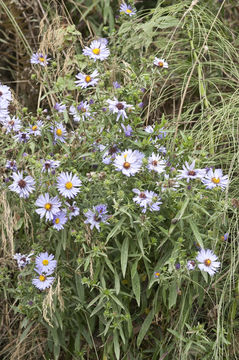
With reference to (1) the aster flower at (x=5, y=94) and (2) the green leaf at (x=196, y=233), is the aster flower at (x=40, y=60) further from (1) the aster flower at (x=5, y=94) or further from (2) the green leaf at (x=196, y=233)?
(2) the green leaf at (x=196, y=233)

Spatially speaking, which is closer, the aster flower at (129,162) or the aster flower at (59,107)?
the aster flower at (129,162)

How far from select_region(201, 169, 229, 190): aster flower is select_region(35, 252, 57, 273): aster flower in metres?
0.60

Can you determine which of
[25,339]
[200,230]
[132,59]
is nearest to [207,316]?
[200,230]

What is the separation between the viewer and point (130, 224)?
6.16ft

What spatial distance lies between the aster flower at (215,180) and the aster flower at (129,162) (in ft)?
0.83

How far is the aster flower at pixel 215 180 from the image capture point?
1.93 m

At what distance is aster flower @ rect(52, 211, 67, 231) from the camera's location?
1.89m

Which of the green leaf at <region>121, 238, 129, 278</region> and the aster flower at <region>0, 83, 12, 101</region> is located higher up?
the aster flower at <region>0, 83, 12, 101</region>

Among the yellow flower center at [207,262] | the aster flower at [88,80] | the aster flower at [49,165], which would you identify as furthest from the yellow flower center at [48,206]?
the yellow flower center at [207,262]

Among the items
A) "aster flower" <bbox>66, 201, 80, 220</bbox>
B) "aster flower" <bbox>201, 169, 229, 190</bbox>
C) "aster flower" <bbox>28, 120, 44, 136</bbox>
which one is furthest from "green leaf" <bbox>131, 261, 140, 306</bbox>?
"aster flower" <bbox>28, 120, 44, 136</bbox>

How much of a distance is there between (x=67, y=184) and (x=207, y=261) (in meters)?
0.54

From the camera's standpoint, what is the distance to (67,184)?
190cm

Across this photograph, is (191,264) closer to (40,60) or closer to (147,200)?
(147,200)

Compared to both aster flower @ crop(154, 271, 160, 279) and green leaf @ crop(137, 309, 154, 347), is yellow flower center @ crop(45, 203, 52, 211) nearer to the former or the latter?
aster flower @ crop(154, 271, 160, 279)
